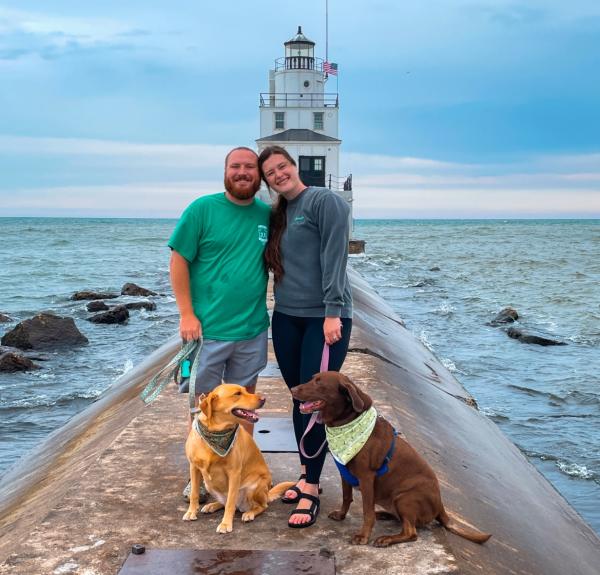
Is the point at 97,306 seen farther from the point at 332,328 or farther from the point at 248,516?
the point at 332,328

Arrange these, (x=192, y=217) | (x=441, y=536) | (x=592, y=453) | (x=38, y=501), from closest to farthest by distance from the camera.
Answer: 1. (x=441, y=536)
2. (x=192, y=217)
3. (x=38, y=501)
4. (x=592, y=453)

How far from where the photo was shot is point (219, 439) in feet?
13.6

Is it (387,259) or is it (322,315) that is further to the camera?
(387,259)

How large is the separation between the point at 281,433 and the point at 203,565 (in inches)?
90.0

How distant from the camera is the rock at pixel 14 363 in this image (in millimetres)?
14445

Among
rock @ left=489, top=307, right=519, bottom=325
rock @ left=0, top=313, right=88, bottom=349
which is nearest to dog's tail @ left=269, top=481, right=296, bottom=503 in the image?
rock @ left=0, top=313, right=88, bottom=349

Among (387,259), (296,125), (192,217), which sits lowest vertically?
(387,259)

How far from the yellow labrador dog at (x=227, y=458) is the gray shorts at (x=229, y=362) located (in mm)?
424

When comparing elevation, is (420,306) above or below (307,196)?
below

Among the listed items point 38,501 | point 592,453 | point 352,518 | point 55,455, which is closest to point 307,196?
point 352,518

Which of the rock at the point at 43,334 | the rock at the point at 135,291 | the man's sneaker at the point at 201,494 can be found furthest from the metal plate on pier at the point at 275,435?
the rock at the point at 135,291

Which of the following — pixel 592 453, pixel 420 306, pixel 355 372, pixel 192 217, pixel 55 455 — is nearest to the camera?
pixel 192 217

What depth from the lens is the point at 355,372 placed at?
805 centimetres

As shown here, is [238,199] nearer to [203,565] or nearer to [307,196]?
[307,196]
